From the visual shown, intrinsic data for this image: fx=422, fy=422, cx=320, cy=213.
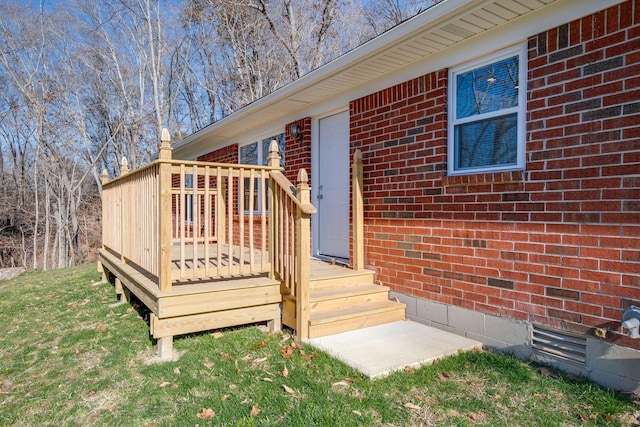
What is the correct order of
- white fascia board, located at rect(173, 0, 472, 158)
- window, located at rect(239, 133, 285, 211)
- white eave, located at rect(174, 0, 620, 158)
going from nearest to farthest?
white eave, located at rect(174, 0, 620, 158) → white fascia board, located at rect(173, 0, 472, 158) → window, located at rect(239, 133, 285, 211)

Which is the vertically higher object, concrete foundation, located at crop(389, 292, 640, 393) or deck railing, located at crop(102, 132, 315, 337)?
deck railing, located at crop(102, 132, 315, 337)

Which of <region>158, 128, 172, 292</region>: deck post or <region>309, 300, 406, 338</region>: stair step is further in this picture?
<region>309, 300, 406, 338</region>: stair step

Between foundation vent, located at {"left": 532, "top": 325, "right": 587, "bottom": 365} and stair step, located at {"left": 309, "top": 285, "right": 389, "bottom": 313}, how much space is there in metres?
1.69

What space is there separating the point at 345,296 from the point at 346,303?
0.27 ft

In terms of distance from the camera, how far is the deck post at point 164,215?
3709 millimetres

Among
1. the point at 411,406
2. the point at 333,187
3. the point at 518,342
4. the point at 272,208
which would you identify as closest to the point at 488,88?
the point at 518,342

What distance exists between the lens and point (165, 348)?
370 cm

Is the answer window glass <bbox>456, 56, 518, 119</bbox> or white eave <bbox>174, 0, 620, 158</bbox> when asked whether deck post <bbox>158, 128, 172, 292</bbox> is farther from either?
window glass <bbox>456, 56, 518, 119</bbox>

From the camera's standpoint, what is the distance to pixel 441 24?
3529 millimetres

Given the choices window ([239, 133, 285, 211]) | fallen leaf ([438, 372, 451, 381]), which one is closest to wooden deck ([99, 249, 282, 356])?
fallen leaf ([438, 372, 451, 381])

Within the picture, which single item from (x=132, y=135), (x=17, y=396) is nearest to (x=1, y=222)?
(x=132, y=135)

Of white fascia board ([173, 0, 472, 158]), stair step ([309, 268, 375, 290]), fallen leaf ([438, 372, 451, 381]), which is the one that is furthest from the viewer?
stair step ([309, 268, 375, 290])

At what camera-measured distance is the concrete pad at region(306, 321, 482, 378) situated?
331 cm

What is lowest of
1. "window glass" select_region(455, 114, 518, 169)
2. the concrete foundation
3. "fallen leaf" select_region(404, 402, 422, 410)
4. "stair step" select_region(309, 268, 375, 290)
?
"fallen leaf" select_region(404, 402, 422, 410)
